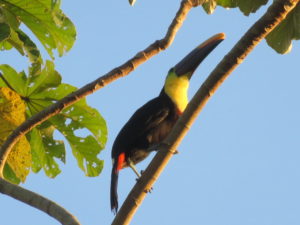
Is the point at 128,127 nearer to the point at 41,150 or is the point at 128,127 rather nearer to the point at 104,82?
the point at 41,150

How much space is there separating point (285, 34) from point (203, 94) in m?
1.29

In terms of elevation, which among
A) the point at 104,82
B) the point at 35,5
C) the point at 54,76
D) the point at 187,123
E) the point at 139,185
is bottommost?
the point at 139,185

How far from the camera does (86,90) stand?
3.23 metres

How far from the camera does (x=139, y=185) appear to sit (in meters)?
2.90

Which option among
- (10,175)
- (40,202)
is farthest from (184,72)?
(40,202)

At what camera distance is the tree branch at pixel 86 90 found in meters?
3.16

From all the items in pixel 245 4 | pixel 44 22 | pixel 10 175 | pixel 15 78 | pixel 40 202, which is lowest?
pixel 40 202

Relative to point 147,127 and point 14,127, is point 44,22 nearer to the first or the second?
point 14,127

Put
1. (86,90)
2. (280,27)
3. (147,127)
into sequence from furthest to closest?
1. (147,127)
2. (280,27)
3. (86,90)

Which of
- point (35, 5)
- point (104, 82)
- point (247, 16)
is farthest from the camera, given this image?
point (35, 5)

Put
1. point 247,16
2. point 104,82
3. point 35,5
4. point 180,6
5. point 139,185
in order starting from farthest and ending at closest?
point 35,5 < point 247,16 < point 180,6 < point 104,82 < point 139,185

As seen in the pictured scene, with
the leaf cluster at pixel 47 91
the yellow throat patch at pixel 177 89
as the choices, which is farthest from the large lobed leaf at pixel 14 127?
the yellow throat patch at pixel 177 89

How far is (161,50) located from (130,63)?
0.65 feet

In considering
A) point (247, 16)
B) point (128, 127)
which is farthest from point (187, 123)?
point (128, 127)
